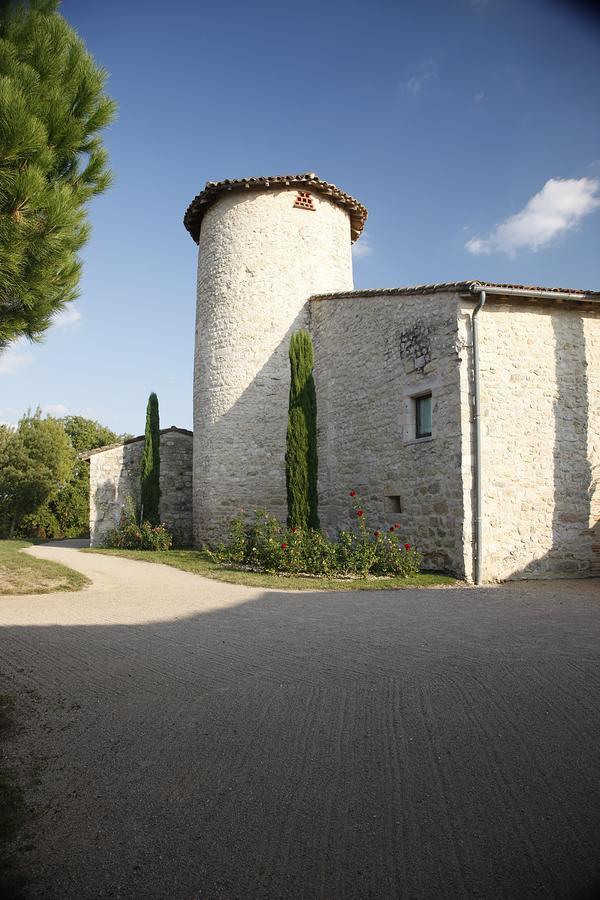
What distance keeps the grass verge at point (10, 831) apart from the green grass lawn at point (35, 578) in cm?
Answer: 578

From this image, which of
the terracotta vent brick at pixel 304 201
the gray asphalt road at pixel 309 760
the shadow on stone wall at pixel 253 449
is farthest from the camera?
the terracotta vent brick at pixel 304 201

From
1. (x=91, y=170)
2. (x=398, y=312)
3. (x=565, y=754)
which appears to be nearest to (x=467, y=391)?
(x=398, y=312)

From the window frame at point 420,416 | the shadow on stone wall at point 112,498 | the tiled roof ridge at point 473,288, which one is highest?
→ the tiled roof ridge at point 473,288

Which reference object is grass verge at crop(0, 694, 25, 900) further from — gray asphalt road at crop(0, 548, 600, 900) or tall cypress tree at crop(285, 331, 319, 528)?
tall cypress tree at crop(285, 331, 319, 528)

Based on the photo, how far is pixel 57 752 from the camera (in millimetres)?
2932

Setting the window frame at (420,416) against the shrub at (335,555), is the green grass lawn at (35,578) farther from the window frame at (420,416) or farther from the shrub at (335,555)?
the window frame at (420,416)

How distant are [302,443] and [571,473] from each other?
16.9 feet

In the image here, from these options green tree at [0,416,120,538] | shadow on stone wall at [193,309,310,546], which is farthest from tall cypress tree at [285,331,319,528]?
green tree at [0,416,120,538]

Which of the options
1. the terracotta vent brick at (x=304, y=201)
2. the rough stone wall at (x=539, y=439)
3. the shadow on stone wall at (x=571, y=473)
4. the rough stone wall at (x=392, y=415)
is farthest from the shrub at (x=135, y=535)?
the shadow on stone wall at (x=571, y=473)

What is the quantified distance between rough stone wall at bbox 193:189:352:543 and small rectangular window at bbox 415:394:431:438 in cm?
446

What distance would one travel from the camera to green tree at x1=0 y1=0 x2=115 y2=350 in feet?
20.2

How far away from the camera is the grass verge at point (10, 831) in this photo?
1892 millimetres

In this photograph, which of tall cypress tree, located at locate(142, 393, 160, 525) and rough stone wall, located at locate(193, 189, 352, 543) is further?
tall cypress tree, located at locate(142, 393, 160, 525)

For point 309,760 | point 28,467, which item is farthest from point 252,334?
point 28,467
